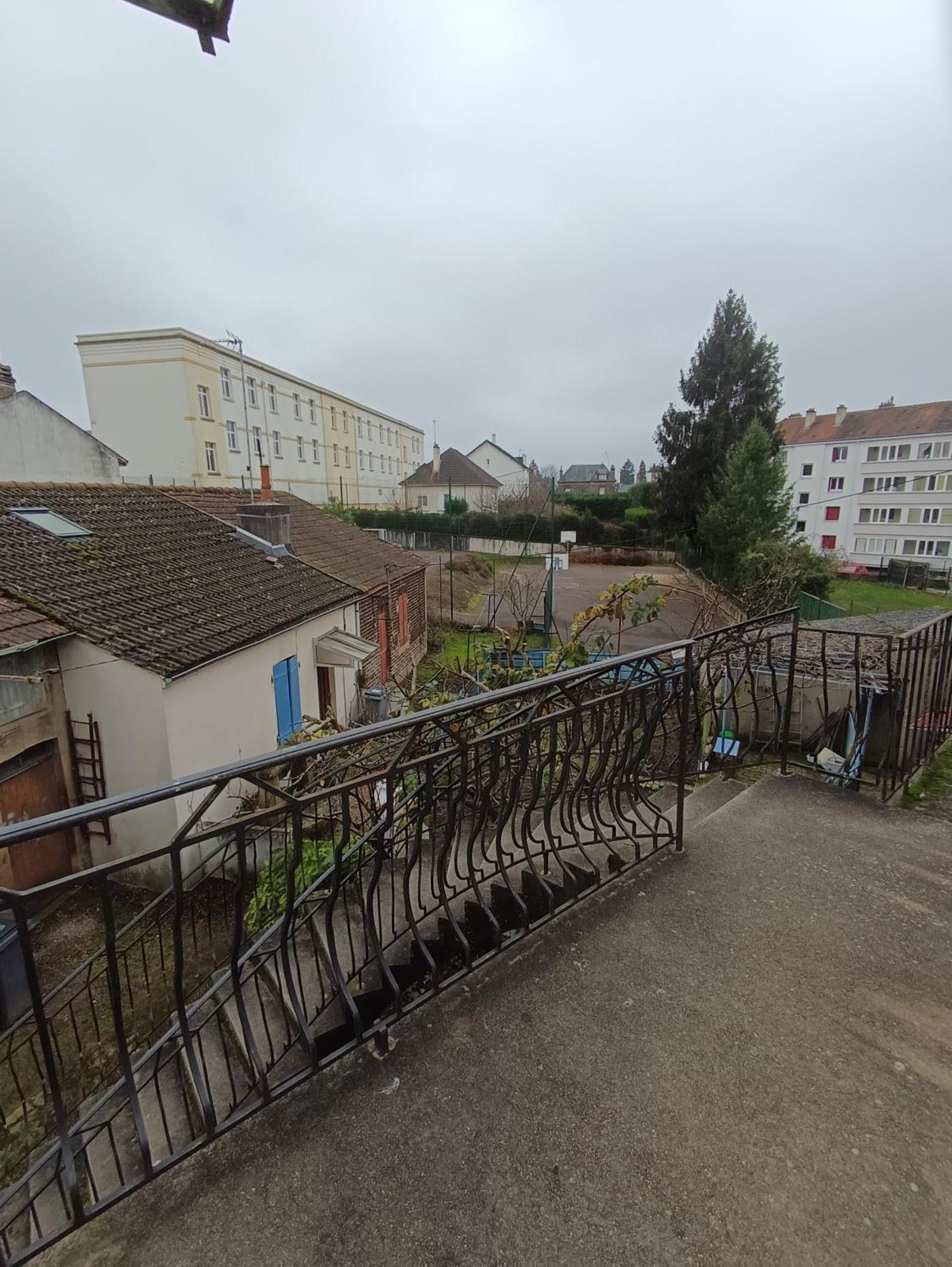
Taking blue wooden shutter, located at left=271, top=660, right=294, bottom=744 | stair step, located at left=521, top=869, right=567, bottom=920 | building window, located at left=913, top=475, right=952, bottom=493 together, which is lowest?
blue wooden shutter, located at left=271, top=660, right=294, bottom=744

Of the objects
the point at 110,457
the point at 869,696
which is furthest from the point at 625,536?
the point at 869,696

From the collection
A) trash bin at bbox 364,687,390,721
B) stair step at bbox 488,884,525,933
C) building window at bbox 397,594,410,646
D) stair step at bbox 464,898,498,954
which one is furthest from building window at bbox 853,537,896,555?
stair step at bbox 464,898,498,954

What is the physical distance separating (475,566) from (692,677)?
26.2m

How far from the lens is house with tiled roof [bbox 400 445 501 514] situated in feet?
154

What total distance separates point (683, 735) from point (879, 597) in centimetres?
2975

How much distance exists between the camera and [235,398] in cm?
2839

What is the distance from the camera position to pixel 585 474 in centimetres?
7850

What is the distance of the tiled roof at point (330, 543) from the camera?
12555 millimetres

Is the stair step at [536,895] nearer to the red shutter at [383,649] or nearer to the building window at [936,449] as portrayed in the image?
the red shutter at [383,649]

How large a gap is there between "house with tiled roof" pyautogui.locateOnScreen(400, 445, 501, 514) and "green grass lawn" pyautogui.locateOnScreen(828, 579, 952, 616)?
2523 centimetres

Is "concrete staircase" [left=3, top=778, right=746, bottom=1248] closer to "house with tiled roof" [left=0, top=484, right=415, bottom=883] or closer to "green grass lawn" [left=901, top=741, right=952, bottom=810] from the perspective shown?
"green grass lawn" [left=901, top=741, right=952, bottom=810]

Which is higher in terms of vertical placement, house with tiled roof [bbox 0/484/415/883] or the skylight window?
the skylight window

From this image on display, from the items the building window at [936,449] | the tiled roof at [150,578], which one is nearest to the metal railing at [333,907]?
the tiled roof at [150,578]

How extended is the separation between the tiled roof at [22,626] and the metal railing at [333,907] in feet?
→ 13.8
